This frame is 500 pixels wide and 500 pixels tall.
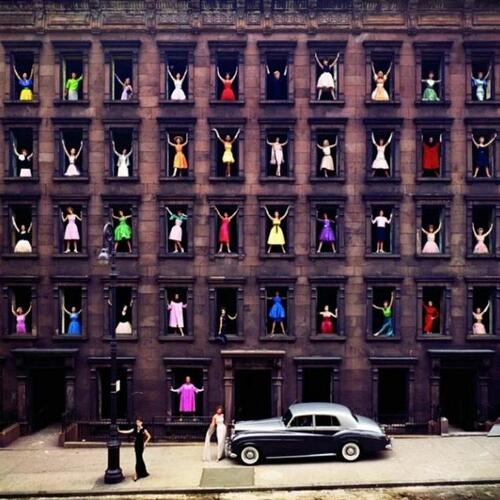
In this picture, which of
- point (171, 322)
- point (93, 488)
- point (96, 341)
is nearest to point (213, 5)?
point (171, 322)

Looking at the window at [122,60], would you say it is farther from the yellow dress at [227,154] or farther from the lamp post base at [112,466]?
the lamp post base at [112,466]

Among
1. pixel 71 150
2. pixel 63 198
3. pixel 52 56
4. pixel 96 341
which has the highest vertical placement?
pixel 52 56

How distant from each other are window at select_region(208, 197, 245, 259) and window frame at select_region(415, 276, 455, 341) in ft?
24.9

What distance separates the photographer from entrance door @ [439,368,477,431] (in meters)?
24.2

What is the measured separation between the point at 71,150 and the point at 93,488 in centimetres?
1375

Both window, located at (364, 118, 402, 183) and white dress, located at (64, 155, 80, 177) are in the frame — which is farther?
white dress, located at (64, 155, 80, 177)

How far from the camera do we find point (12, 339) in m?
23.7

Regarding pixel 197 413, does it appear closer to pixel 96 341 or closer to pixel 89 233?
pixel 96 341

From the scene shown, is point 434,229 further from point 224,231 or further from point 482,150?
point 224,231

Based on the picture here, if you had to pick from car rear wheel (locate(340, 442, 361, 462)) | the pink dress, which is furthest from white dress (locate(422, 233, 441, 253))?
the pink dress

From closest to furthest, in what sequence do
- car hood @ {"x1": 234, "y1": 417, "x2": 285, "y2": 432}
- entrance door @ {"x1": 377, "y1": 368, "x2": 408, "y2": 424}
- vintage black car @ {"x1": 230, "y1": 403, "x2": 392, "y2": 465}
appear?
vintage black car @ {"x1": 230, "y1": 403, "x2": 392, "y2": 465}
car hood @ {"x1": 234, "y1": 417, "x2": 285, "y2": 432}
entrance door @ {"x1": 377, "y1": 368, "x2": 408, "y2": 424}

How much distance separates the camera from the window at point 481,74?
23781 millimetres

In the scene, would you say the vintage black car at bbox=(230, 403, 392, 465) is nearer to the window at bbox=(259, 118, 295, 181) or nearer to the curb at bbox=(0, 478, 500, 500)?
the curb at bbox=(0, 478, 500, 500)

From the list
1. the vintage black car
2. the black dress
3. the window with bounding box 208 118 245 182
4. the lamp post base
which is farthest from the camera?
the window with bounding box 208 118 245 182
